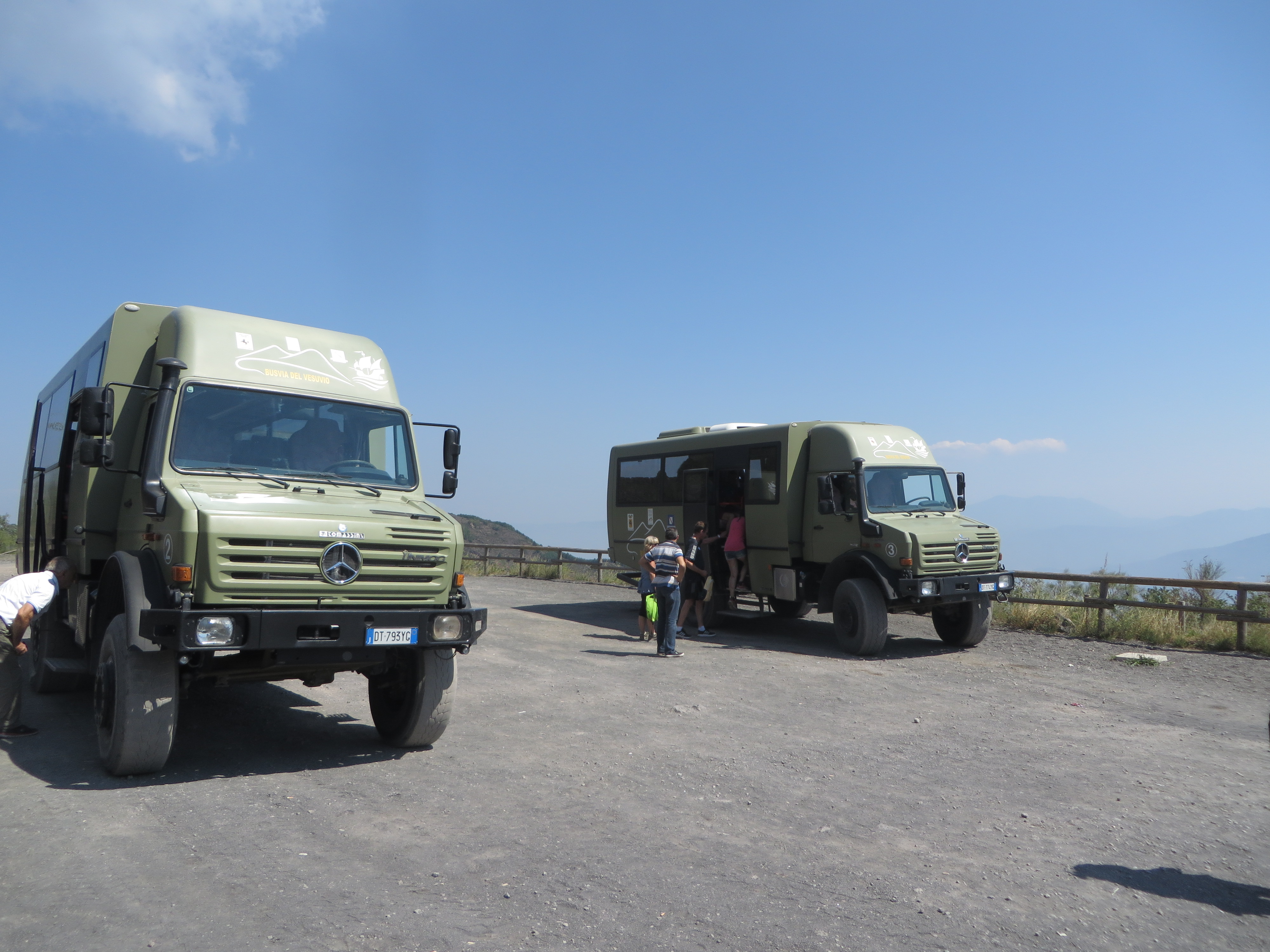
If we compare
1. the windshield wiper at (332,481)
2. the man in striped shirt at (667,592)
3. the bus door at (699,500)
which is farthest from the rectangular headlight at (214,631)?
the bus door at (699,500)

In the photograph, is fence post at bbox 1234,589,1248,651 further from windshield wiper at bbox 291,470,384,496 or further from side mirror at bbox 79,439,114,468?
side mirror at bbox 79,439,114,468

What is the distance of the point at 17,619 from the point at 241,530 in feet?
7.91

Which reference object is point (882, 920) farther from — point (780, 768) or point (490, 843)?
point (780, 768)

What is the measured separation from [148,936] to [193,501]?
2899mm

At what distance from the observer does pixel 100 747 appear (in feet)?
20.2

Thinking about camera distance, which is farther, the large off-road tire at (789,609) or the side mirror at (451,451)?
the large off-road tire at (789,609)

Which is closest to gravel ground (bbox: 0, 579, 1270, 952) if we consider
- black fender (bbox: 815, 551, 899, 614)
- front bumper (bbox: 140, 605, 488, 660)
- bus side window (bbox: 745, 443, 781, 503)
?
front bumper (bbox: 140, 605, 488, 660)

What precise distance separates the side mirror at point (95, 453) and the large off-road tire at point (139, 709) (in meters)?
1.15

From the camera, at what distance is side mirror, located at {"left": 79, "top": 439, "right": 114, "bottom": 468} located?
20.7ft

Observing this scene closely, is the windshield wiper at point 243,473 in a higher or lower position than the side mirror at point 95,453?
lower

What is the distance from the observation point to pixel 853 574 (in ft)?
43.1

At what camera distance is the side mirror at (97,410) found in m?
6.24

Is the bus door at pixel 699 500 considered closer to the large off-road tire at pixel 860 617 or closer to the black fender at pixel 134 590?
the large off-road tire at pixel 860 617

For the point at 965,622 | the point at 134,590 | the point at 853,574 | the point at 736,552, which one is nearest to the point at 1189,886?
the point at 134,590
